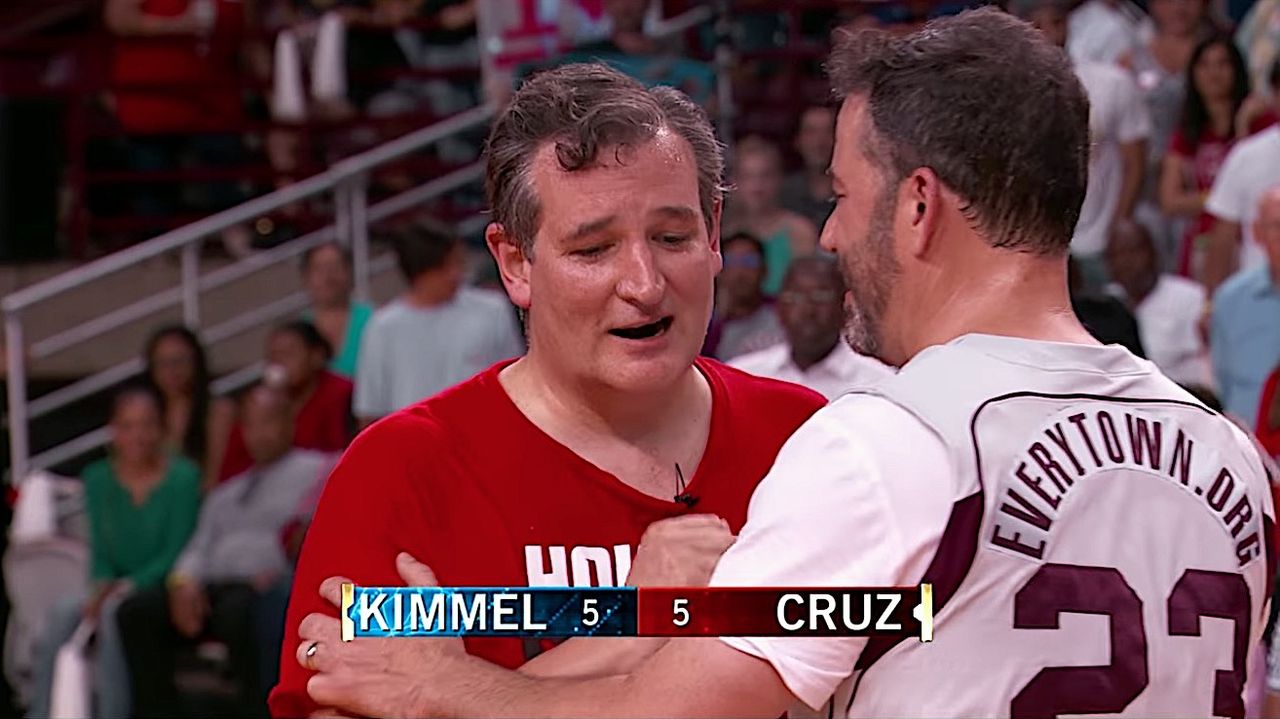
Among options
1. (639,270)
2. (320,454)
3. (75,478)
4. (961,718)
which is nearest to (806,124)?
(320,454)

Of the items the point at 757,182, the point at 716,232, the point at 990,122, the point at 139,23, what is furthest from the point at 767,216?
the point at 990,122

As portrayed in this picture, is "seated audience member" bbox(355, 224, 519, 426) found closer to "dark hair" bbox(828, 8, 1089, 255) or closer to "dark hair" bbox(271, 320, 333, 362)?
"dark hair" bbox(271, 320, 333, 362)

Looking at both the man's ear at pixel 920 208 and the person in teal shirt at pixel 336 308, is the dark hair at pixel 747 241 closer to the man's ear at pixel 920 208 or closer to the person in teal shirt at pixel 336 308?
the person in teal shirt at pixel 336 308

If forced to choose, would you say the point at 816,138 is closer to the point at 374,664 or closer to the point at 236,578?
the point at 236,578

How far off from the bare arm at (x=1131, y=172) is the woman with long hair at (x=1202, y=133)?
0.11m

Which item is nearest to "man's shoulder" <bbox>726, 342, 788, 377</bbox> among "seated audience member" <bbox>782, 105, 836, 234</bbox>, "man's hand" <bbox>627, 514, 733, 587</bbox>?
"seated audience member" <bbox>782, 105, 836, 234</bbox>

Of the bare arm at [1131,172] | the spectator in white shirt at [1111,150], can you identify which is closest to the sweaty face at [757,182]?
the spectator in white shirt at [1111,150]

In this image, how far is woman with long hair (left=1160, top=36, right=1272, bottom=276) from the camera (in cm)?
786

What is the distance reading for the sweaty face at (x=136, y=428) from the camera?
23.5 feet

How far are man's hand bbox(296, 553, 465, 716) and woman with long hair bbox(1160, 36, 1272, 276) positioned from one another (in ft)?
19.8

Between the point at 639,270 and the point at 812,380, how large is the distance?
3.49 m

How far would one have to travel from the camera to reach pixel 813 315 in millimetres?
6035

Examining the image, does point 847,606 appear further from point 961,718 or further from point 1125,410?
point 1125,410

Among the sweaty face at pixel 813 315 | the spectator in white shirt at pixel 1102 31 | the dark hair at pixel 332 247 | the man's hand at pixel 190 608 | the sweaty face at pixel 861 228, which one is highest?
the spectator in white shirt at pixel 1102 31
